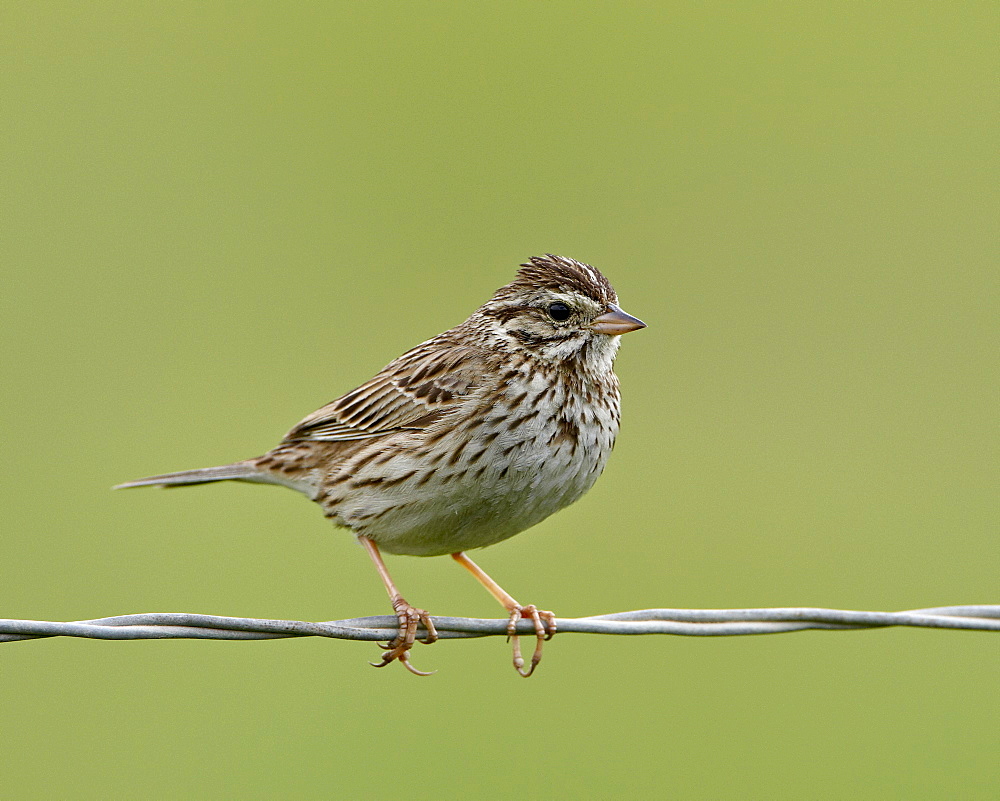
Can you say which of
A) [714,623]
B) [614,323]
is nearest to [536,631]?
[714,623]

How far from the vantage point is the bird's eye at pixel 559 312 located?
6.00 metres

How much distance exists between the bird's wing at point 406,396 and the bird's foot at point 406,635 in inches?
31.6

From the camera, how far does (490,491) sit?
5.64 metres

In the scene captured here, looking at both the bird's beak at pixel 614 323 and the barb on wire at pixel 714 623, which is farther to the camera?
the bird's beak at pixel 614 323

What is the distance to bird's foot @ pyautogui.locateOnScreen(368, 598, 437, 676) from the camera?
5.50 m

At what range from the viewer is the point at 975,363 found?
45.1ft

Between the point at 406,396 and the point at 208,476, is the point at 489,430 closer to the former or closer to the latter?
the point at 406,396

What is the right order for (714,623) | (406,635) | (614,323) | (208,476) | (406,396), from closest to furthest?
(714,623)
(406,635)
(614,323)
(406,396)
(208,476)

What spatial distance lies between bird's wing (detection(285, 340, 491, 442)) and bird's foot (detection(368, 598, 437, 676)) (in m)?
0.80

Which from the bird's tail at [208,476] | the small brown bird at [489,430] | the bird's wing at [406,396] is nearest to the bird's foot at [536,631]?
the small brown bird at [489,430]

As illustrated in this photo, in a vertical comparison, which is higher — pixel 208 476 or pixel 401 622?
pixel 208 476

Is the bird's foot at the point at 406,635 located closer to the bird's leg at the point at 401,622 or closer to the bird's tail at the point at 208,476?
the bird's leg at the point at 401,622

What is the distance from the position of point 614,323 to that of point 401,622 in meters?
1.66

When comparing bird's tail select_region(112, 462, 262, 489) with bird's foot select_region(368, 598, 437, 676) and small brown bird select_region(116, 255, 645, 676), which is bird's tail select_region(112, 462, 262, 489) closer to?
small brown bird select_region(116, 255, 645, 676)
